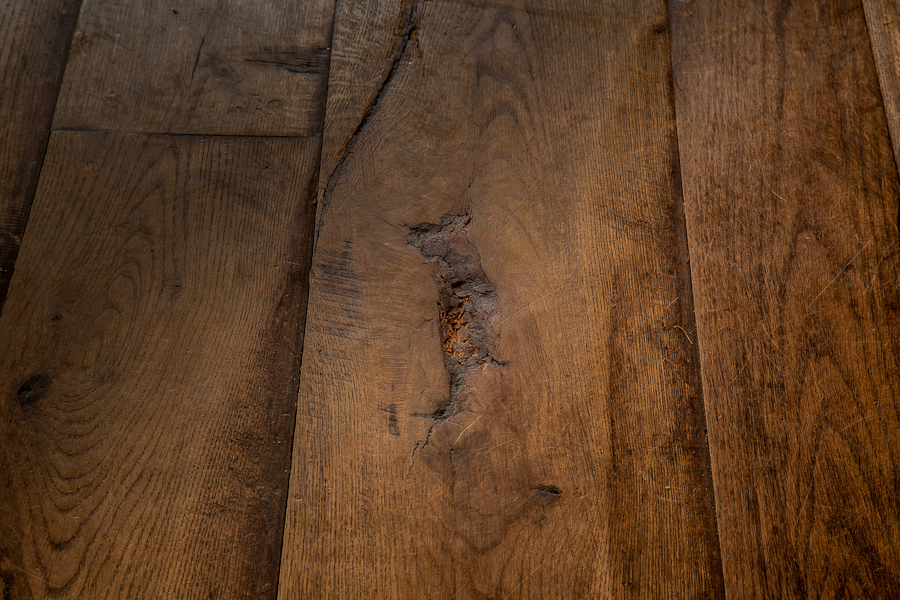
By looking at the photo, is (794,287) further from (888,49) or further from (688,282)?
(888,49)

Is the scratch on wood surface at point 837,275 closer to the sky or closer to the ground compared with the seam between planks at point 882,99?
closer to the ground

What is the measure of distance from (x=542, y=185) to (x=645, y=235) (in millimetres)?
192

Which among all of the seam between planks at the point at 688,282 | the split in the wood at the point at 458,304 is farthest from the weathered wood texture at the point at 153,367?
the seam between planks at the point at 688,282

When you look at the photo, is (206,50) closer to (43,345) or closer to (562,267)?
(43,345)

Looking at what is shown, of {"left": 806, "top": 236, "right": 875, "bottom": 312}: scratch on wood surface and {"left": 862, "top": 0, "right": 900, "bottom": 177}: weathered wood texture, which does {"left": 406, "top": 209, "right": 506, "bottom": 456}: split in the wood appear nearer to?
{"left": 806, "top": 236, "right": 875, "bottom": 312}: scratch on wood surface

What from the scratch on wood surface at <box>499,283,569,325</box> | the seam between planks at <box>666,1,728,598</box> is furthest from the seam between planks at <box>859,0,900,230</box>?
the scratch on wood surface at <box>499,283,569,325</box>

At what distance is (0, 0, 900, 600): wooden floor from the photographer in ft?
2.59

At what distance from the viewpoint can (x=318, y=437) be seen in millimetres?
816

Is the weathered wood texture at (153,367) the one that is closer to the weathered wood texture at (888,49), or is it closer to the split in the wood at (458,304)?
the split in the wood at (458,304)

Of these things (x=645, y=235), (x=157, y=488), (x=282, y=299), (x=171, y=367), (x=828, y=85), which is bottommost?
(x=157, y=488)

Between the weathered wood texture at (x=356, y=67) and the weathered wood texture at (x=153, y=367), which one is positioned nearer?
the weathered wood texture at (x=153, y=367)

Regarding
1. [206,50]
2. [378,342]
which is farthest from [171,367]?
[206,50]

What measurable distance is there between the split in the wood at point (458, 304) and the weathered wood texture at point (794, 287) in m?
0.35

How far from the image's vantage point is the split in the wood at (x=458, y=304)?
827 millimetres
